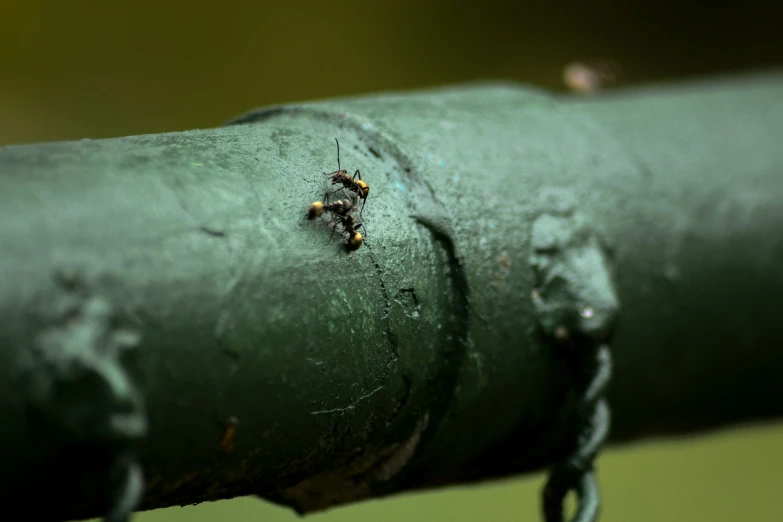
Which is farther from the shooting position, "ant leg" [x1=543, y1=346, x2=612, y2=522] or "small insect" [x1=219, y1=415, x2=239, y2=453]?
"ant leg" [x1=543, y1=346, x2=612, y2=522]

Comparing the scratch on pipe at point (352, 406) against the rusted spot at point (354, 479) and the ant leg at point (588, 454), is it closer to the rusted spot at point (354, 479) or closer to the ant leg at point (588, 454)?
the rusted spot at point (354, 479)

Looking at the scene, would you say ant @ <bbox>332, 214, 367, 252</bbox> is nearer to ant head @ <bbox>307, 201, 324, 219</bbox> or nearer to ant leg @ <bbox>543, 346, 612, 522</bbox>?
ant head @ <bbox>307, 201, 324, 219</bbox>

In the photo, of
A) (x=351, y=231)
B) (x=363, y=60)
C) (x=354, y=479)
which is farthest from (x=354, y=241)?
(x=363, y=60)

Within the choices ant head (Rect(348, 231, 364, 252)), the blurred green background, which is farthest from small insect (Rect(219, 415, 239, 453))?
the blurred green background

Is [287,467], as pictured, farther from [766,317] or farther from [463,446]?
[766,317]

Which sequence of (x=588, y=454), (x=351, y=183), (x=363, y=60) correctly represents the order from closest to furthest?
(x=351, y=183) < (x=588, y=454) < (x=363, y=60)

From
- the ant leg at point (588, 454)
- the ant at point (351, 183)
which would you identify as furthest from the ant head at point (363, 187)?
the ant leg at point (588, 454)

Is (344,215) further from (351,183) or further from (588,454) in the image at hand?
(588,454)
